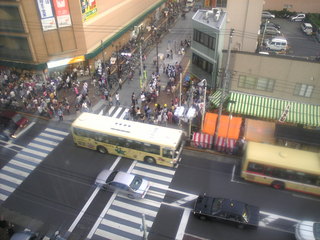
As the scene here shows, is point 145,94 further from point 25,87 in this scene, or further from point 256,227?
point 256,227

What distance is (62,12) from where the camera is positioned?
3291 cm

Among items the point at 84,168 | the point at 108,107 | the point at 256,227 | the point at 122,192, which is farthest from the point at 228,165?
the point at 108,107

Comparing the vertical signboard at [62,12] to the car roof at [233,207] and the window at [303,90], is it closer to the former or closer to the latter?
the window at [303,90]

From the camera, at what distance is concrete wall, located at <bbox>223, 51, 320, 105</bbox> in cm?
2631

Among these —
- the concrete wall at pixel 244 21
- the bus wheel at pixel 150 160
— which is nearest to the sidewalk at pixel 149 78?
the concrete wall at pixel 244 21

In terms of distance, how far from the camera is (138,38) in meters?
48.8

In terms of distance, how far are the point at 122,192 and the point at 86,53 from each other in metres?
21.1

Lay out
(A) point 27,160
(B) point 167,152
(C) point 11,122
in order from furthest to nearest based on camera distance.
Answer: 1. (C) point 11,122
2. (A) point 27,160
3. (B) point 167,152

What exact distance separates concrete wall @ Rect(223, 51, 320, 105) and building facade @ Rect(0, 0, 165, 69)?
1720 centimetres

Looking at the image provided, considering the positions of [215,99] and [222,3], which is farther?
[222,3]

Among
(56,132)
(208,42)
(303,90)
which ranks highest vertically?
(208,42)

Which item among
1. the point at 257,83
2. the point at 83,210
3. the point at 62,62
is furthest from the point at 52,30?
the point at 257,83

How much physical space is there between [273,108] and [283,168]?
8.14m

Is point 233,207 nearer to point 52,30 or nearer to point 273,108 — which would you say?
point 273,108
